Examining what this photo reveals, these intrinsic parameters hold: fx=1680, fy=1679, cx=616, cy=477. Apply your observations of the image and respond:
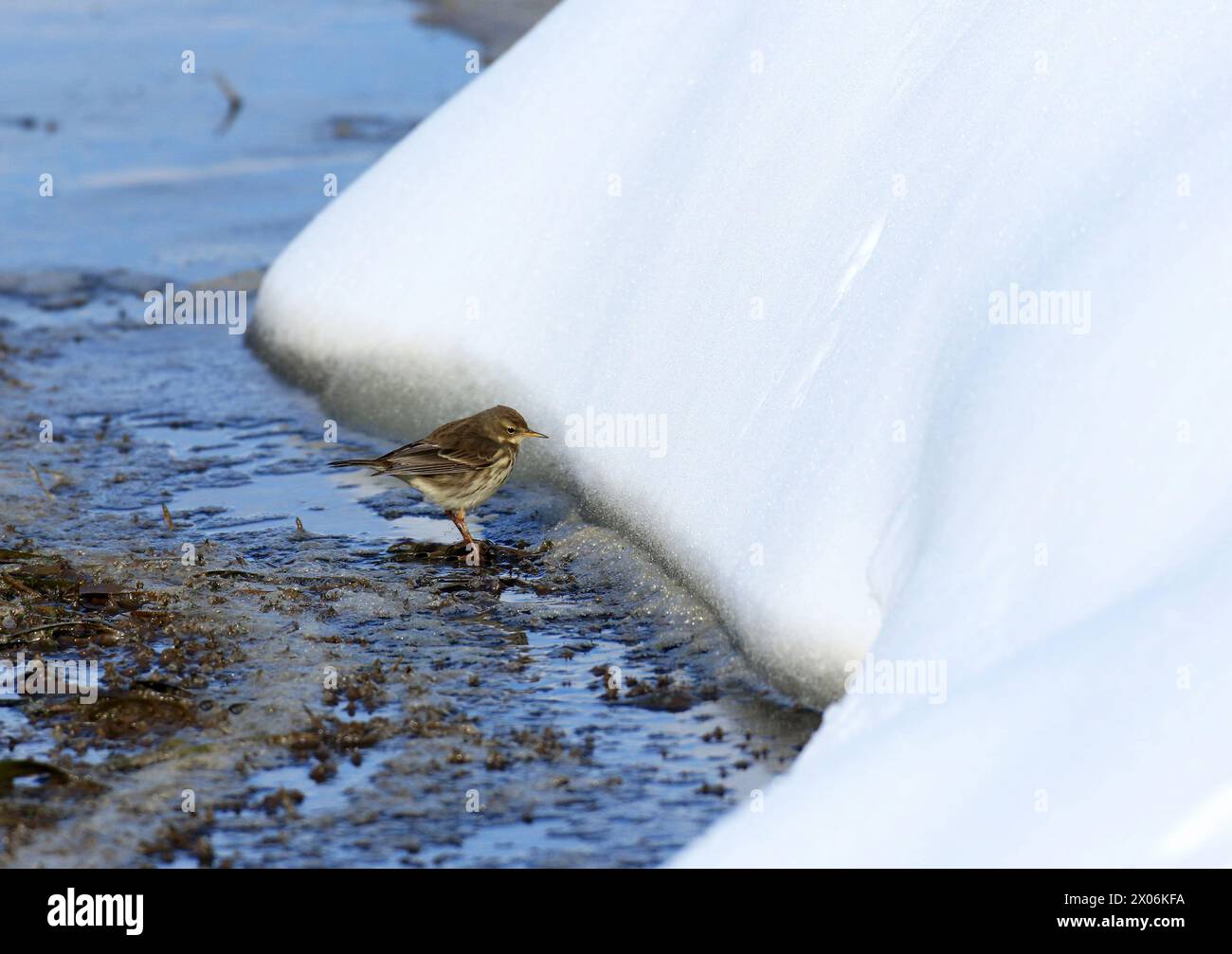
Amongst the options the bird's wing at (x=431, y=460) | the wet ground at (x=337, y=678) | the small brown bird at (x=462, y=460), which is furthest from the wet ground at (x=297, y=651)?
the bird's wing at (x=431, y=460)

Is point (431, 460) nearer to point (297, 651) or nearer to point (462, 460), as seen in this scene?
point (462, 460)

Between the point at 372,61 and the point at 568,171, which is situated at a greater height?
the point at 372,61

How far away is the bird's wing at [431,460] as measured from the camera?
7301 mm

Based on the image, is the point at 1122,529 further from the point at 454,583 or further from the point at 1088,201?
the point at 454,583

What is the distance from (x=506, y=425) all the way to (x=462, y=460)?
1.01 feet

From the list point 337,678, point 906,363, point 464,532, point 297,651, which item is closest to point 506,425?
point 464,532

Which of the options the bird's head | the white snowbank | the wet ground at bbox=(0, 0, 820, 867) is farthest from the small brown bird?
the white snowbank

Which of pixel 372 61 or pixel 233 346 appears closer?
pixel 233 346

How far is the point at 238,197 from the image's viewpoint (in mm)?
14594

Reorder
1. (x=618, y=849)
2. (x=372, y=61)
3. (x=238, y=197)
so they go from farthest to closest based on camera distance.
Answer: (x=372, y=61) < (x=238, y=197) < (x=618, y=849)
